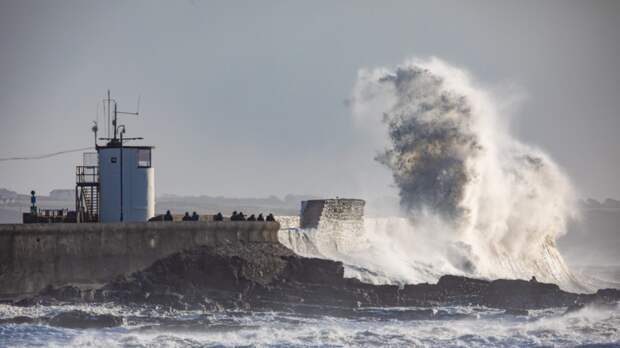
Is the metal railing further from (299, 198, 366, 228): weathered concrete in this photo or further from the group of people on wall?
(299, 198, 366, 228): weathered concrete

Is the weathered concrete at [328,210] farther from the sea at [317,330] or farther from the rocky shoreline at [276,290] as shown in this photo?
the sea at [317,330]

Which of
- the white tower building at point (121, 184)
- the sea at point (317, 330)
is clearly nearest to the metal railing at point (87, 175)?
the white tower building at point (121, 184)

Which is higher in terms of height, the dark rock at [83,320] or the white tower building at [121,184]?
the white tower building at [121,184]

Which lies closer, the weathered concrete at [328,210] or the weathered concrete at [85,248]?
the weathered concrete at [85,248]

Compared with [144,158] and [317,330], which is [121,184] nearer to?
[144,158]

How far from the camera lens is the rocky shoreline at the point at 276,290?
31.0m

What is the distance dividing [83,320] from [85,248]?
2.54 metres

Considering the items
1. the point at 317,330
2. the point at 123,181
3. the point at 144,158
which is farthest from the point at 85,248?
the point at 317,330

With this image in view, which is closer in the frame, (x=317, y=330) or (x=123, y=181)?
(x=317, y=330)

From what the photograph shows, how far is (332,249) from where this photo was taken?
36.9 metres

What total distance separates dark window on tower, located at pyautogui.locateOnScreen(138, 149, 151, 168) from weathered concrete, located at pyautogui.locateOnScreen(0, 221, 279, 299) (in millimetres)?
2276

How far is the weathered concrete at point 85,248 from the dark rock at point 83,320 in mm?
1601

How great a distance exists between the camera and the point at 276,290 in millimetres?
32125

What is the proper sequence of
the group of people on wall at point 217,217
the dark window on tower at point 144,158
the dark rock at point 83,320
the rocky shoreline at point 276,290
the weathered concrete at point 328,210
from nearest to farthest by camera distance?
the dark rock at point 83,320
the rocky shoreline at point 276,290
the group of people on wall at point 217,217
the dark window on tower at point 144,158
the weathered concrete at point 328,210
